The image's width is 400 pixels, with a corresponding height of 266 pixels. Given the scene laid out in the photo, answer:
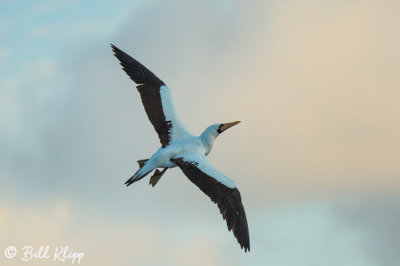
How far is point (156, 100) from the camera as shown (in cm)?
2533

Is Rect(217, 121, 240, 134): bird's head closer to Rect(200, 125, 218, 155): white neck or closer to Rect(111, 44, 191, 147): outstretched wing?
Rect(200, 125, 218, 155): white neck

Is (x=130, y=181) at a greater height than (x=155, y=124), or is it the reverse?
(x=155, y=124)

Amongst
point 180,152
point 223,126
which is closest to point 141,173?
point 180,152

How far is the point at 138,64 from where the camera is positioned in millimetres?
26594

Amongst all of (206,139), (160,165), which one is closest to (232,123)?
(206,139)

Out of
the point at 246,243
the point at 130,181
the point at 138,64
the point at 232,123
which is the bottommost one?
the point at 246,243

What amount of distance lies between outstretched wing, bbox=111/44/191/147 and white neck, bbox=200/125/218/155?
2.38 feet

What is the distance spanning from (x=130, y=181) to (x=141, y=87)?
521 centimetres

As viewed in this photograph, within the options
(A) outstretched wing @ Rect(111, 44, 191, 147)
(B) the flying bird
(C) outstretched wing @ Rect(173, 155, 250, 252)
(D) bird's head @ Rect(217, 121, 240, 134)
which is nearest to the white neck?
(B) the flying bird

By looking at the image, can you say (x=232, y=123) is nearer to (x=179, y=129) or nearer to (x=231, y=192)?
(x=179, y=129)

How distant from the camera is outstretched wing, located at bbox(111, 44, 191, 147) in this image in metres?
24.1

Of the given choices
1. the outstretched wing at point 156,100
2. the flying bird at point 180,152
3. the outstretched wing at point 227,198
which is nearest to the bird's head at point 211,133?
the flying bird at point 180,152

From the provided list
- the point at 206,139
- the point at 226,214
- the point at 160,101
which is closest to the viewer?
the point at 226,214

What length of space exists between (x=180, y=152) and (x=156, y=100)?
3384mm
